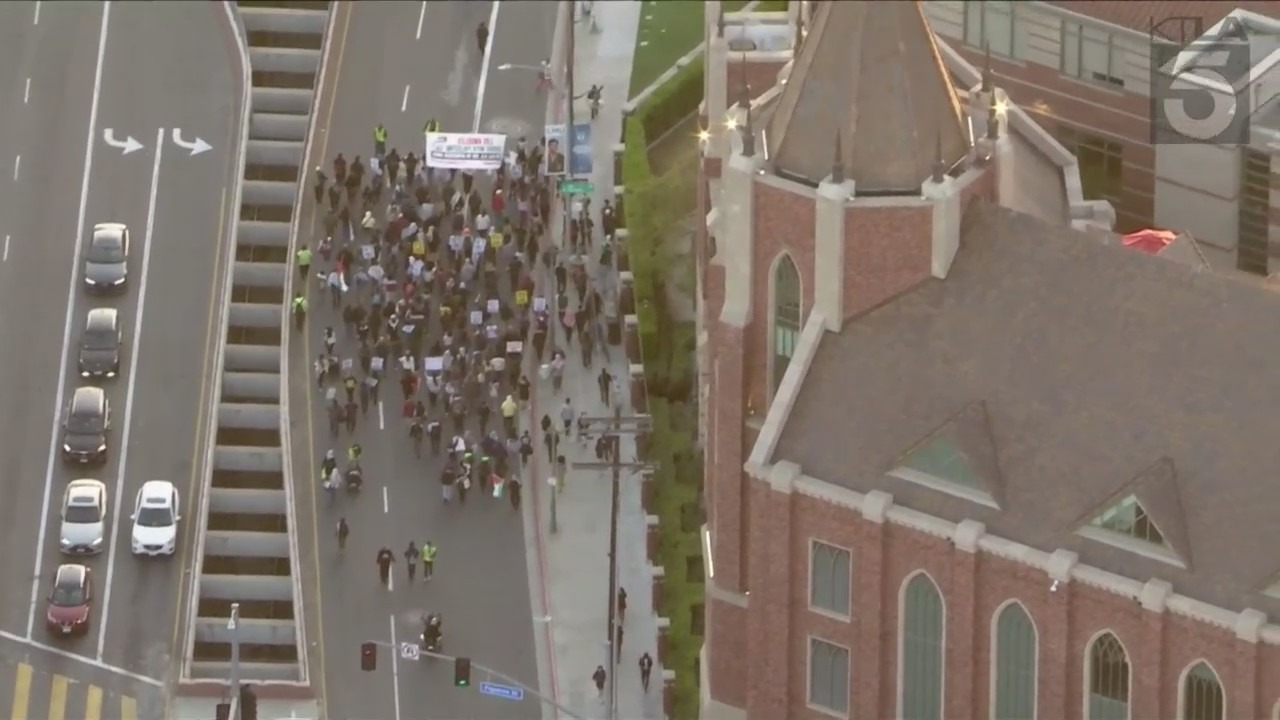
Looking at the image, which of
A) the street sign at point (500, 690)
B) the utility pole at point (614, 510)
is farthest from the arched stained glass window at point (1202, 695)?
the street sign at point (500, 690)

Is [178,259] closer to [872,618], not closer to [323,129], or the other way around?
[323,129]

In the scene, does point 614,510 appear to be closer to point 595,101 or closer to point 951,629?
point 951,629

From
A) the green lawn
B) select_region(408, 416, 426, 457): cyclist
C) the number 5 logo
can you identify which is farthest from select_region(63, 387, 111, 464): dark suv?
the number 5 logo

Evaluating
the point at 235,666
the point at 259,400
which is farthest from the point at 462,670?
the point at 259,400

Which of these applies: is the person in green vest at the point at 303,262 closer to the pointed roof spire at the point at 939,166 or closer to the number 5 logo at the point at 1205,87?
the number 5 logo at the point at 1205,87

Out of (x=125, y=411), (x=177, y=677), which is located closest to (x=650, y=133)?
(x=125, y=411)

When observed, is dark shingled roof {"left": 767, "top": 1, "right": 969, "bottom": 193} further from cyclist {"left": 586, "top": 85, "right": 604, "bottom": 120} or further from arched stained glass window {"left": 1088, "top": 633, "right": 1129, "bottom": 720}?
cyclist {"left": 586, "top": 85, "right": 604, "bottom": 120}
